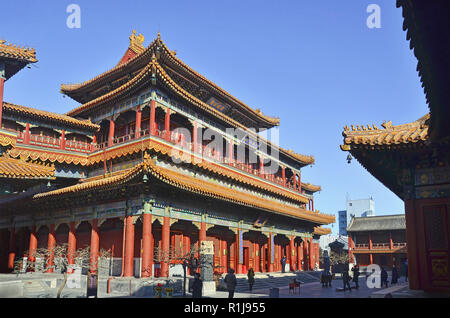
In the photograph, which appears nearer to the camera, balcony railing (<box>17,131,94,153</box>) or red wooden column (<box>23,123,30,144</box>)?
Result: red wooden column (<box>23,123,30,144</box>)

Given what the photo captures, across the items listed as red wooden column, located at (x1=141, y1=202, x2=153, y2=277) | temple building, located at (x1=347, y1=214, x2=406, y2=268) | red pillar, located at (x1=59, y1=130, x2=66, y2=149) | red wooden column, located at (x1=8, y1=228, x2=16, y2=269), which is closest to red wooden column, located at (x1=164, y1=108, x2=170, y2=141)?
red wooden column, located at (x1=141, y1=202, x2=153, y2=277)

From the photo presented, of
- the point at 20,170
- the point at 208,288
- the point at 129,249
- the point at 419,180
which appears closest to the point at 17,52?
the point at 20,170

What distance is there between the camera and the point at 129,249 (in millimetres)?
18875

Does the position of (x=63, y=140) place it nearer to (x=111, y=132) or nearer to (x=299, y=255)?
(x=111, y=132)

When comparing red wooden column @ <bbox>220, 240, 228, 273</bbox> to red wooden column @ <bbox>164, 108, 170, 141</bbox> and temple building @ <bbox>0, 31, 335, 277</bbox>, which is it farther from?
red wooden column @ <bbox>164, 108, 170, 141</bbox>

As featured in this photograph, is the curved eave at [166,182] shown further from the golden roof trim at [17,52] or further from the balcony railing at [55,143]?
the golden roof trim at [17,52]

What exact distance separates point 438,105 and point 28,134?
22.0m

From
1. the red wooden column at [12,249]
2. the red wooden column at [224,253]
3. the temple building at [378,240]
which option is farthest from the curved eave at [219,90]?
the temple building at [378,240]

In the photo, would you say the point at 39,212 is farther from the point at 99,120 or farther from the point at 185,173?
the point at 185,173

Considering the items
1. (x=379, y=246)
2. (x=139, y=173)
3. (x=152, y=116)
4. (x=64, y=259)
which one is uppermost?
(x=152, y=116)

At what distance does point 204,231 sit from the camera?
22.2 m

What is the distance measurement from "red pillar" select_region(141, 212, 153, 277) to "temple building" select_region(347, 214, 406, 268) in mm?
37115

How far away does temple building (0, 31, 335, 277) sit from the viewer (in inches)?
756

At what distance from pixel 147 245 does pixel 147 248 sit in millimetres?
140
